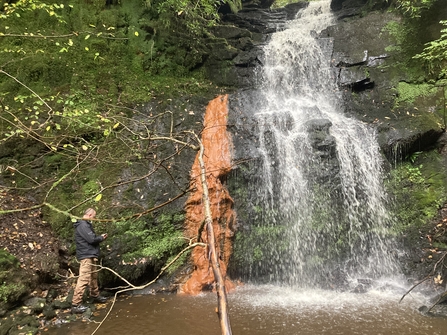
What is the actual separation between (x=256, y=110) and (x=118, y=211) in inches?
202

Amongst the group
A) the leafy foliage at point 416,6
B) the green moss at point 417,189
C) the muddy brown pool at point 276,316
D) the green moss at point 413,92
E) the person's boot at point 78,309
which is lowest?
the muddy brown pool at point 276,316

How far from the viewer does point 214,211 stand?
7.12m

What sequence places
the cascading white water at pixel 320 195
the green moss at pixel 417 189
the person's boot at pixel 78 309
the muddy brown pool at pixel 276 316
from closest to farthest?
1. the muddy brown pool at pixel 276 316
2. the person's boot at pixel 78 309
3. the cascading white water at pixel 320 195
4. the green moss at pixel 417 189

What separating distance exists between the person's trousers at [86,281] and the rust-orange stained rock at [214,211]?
1.69 m

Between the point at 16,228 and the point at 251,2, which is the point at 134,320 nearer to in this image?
the point at 16,228

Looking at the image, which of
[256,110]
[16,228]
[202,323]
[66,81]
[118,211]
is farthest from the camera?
[256,110]

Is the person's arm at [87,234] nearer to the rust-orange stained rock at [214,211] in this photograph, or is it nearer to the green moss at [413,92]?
the rust-orange stained rock at [214,211]

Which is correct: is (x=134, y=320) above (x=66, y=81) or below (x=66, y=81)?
below

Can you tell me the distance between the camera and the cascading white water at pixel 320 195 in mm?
6906

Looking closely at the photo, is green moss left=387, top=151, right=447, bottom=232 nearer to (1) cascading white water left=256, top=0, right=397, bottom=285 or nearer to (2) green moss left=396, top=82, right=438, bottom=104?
(1) cascading white water left=256, top=0, right=397, bottom=285

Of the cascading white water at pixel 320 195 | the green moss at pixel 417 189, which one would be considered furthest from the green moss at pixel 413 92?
the green moss at pixel 417 189

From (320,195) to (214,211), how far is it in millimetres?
2666

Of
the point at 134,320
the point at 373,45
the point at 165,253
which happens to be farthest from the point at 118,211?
the point at 373,45

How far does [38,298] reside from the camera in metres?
5.24
